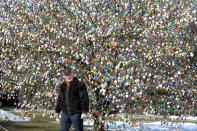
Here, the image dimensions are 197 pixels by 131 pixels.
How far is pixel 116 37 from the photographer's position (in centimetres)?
1145

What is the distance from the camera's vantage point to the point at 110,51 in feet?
37.1

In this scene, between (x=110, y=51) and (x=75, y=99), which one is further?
(x=110, y=51)

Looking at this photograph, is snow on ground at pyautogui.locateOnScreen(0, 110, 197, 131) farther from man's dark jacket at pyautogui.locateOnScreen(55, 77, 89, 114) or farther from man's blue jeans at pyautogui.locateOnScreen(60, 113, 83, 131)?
man's dark jacket at pyautogui.locateOnScreen(55, 77, 89, 114)

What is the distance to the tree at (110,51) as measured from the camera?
10906mm

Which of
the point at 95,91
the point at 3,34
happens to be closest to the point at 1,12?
the point at 3,34

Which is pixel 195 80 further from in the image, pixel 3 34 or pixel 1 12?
pixel 1 12

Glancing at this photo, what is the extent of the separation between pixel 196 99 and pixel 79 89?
6.00m

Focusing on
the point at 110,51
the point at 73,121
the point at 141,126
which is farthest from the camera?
the point at 141,126

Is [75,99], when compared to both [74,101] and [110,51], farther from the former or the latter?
[110,51]

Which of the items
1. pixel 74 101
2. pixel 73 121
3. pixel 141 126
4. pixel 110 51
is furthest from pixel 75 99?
pixel 141 126

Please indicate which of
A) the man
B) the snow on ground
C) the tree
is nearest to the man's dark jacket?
the man

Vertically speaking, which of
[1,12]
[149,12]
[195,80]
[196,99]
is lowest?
[196,99]

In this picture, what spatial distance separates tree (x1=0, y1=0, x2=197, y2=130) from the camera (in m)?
10.9

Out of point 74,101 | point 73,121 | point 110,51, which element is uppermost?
point 110,51
